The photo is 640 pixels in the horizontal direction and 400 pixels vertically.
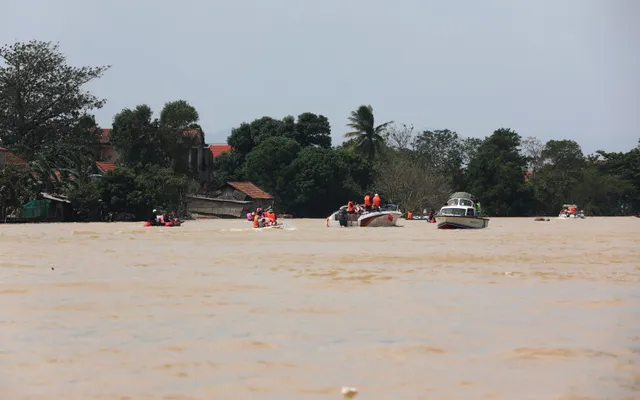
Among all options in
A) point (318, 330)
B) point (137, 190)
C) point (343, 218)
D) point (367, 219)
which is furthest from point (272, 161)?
point (318, 330)

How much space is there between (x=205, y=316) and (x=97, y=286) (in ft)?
14.7

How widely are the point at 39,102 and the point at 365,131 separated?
3522 cm

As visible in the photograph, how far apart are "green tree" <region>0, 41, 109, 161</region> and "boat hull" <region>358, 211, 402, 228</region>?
3069 cm

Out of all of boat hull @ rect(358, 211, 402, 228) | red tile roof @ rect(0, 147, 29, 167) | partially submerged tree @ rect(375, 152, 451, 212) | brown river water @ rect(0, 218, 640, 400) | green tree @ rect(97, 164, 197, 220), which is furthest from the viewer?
partially submerged tree @ rect(375, 152, 451, 212)

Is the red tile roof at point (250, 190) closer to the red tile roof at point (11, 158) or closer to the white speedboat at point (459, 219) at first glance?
the red tile roof at point (11, 158)

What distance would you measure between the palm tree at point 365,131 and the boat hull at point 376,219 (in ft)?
153

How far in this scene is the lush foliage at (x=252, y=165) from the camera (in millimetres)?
58938

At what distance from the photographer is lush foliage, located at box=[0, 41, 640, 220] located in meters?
58.9

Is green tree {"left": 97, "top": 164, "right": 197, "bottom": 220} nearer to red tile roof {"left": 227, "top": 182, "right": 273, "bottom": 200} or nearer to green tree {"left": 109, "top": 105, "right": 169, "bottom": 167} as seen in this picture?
green tree {"left": 109, "top": 105, "right": 169, "bottom": 167}

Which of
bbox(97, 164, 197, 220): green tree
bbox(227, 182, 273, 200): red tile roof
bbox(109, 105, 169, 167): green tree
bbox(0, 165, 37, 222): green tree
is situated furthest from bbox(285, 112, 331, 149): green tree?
bbox(0, 165, 37, 222): green tree

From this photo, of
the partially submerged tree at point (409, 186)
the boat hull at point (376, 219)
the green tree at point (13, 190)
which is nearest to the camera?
the boat hull at point (376, 219)

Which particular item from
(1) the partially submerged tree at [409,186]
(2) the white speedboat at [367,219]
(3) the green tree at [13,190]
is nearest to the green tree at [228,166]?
(1) the partially submerged tree at [409,186]

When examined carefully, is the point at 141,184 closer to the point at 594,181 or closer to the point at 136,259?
the point at 136,259

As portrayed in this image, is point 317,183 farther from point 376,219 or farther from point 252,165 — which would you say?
point 376,219
